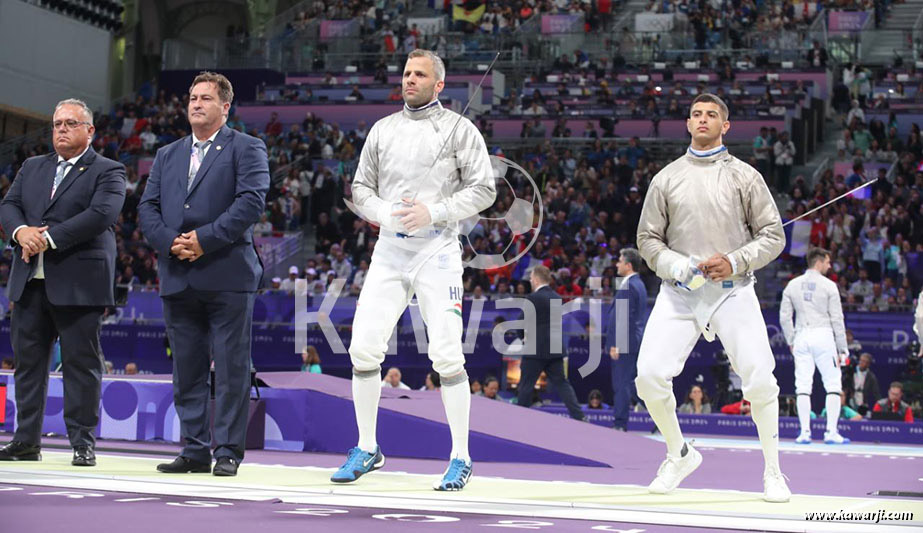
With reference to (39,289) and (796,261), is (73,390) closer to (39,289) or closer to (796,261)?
(39,289)

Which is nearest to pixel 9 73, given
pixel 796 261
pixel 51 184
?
pixel 796 261

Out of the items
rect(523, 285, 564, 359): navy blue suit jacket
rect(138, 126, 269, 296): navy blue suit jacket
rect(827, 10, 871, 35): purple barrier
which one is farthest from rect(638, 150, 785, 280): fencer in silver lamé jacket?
rect(827, 10, 871, 35): purple barrier

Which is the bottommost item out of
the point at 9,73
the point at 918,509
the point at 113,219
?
the point at 918,509

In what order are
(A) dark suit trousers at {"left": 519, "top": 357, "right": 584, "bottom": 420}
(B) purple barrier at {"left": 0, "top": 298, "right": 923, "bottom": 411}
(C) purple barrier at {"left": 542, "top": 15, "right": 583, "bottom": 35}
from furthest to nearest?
(C) purple barrier at {"left": 542, "top": 15, "right": 583, "bottom": 35} < (B) purple barrier at {"left": 0, "top": 298, "right": 923, "bottom": 411} < (A) dark suit trousers at {"left": 519, "top": 357, "right": 584, "bottom": 420}

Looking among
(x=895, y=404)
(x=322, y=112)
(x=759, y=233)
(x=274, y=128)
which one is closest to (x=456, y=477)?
(x=759, y=233)

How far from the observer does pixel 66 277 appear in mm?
6410

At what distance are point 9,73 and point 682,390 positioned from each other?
778 inches

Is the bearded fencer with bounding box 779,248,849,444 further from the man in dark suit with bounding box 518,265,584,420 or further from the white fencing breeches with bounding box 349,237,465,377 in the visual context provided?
the white fencing breeches with bounding box 349,237,465,377

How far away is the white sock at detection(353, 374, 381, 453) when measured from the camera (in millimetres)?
5988

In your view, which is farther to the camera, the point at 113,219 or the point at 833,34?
the point at 833,34

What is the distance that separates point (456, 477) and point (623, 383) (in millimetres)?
6555

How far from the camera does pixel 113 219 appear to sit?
21.6 feet

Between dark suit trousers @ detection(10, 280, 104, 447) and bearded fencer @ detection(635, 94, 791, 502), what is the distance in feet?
9.89

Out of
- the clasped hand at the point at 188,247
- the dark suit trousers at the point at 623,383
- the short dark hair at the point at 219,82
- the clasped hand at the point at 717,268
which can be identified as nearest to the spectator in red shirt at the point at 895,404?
the dark suit trousers at the point at 623,383
